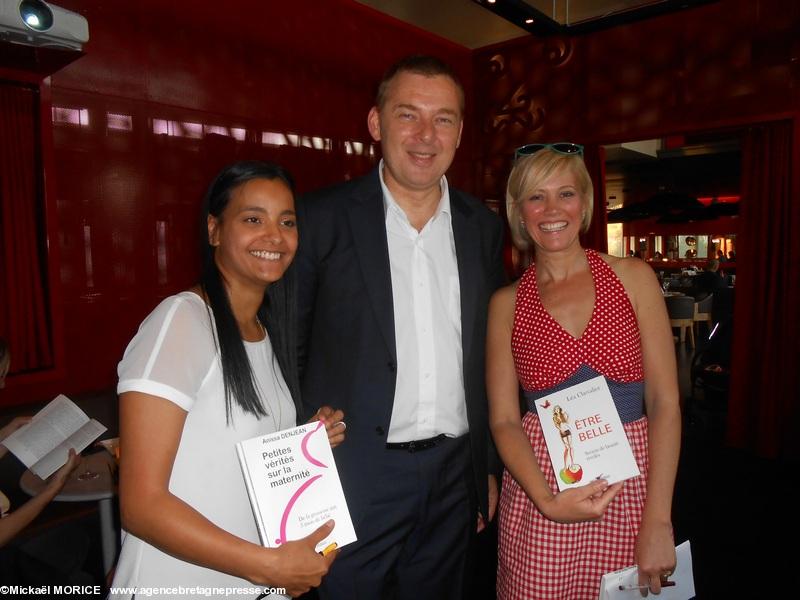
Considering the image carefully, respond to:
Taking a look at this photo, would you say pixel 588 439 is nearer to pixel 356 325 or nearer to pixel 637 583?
pixel 637 583

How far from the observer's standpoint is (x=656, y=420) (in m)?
1.62

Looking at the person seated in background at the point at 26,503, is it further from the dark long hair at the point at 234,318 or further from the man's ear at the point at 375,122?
the man's ear at the point at 375,122

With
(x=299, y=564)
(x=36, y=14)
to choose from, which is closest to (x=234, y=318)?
(x=299, y=564)

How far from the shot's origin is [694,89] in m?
5.00

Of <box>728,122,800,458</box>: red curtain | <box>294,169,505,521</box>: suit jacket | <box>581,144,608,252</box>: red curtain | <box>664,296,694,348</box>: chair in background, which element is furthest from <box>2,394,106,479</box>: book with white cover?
<box>664,296,694,348</box>: chair in background

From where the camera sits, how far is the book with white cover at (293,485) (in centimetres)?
115

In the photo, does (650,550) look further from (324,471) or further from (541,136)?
(541,136)

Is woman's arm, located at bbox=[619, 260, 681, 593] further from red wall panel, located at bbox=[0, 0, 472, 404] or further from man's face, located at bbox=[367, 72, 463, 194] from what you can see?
red wall panel, located at bbox=[0, 0, 472, 404]

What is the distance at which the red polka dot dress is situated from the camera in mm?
1609

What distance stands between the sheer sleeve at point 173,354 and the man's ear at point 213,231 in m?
0.22

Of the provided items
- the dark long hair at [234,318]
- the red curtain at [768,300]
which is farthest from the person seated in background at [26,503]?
the red curtain at [768,300]

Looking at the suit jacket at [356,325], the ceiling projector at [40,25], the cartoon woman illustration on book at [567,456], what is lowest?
the cartoon woman illustration on book at [567,456]

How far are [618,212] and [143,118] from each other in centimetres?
1183

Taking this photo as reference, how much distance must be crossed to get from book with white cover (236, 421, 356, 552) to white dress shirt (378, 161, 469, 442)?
1.77 feet
